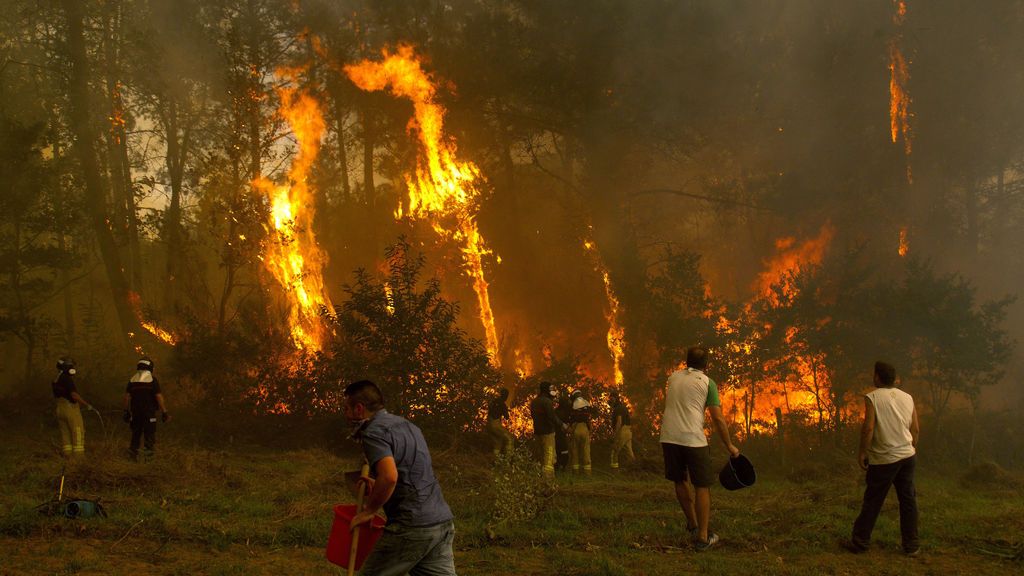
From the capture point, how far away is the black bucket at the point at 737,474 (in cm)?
769

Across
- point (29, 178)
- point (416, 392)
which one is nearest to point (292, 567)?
point (416, 392)

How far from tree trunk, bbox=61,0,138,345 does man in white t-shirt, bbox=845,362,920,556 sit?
22.3 meters

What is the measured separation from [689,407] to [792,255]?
18490mm

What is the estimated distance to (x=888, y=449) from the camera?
759 cm

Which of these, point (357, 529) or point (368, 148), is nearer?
point (357, 529)

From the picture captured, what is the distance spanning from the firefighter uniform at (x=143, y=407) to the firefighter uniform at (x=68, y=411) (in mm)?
813

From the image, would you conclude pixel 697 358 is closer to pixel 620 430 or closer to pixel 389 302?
pixel 620 430

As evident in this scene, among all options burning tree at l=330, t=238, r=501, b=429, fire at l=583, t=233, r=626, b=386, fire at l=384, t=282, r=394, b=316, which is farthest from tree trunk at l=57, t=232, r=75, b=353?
fire at l=583, t=233, r=626, b=386

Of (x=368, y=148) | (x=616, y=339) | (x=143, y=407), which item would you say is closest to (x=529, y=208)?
(x=368, y=148)

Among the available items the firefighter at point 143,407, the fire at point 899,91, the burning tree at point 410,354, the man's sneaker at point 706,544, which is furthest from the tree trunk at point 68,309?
the fire at point 899,91

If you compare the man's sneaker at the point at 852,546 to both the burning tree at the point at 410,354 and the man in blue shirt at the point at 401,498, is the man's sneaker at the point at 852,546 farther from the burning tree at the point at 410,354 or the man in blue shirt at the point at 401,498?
the burning tree at the point at 410,354

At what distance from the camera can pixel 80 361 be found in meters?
23.6

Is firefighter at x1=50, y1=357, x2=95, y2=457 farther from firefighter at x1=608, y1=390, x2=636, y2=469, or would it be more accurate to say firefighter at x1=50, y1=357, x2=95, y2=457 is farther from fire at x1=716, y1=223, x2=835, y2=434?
fire at x1=716, y1=223, x2=835, y2=434

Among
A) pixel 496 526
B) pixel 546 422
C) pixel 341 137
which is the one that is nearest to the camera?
pixel 496 526
